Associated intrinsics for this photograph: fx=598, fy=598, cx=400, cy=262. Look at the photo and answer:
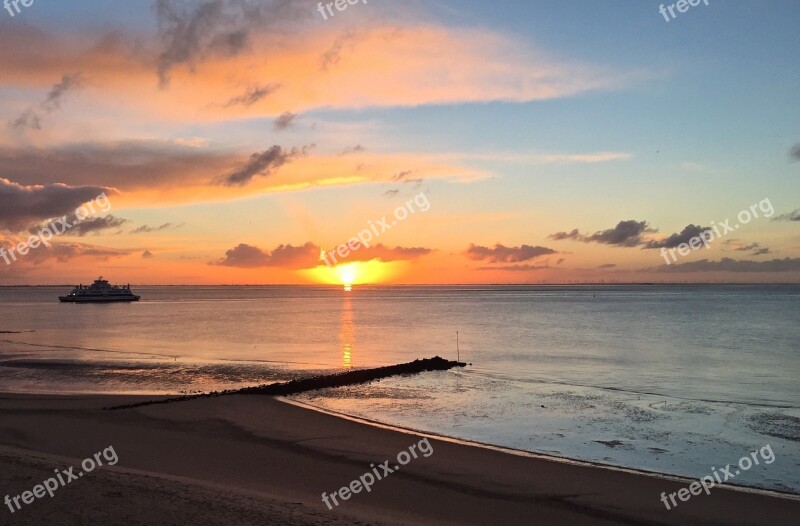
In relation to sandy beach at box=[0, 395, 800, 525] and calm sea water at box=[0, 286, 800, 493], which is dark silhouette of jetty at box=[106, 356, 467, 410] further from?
sandy beach at box=[0, 395, 800, 525]

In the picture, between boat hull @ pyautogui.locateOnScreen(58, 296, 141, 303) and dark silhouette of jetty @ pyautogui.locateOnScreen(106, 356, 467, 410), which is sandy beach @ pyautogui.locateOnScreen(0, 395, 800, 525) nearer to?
dark silhouette of jetty @ pyautogui.locateOnScreen(106, 356, 467, 410)

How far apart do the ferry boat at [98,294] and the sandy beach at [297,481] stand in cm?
16464

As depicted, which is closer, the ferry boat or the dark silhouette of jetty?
the dark silhouette of jetty

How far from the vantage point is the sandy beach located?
36.3 ft

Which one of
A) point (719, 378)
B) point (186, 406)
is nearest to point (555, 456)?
point (186, 406)

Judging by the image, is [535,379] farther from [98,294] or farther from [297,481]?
[98,294]

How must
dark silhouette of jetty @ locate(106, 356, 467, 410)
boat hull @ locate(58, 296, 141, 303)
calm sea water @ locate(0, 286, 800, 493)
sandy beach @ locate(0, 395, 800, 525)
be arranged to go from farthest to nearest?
1. boat hull @ locate(58, 296, 141, 303)
2. dark silhouette of jetty @ locate(106, 356, 467, 410)
3. calm sea water @ locate(0, 286, 800, 493)
4. sandy beach @ locate(0, 395, 800, 525)

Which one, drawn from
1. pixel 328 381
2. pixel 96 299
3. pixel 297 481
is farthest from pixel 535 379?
pixel 96 299

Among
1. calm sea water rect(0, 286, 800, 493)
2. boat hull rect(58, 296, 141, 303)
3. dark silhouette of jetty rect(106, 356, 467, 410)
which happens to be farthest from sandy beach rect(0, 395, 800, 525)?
boat hull rect(58, 296, 141, 303)

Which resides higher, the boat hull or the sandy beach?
the boat hull

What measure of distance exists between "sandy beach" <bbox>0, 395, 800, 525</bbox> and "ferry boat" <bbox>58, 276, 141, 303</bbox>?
16464 centimetres

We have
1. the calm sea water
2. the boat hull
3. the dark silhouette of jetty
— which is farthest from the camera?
the boat hull

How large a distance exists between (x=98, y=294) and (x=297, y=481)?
17739 centimetres

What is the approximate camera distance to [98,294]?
170500 millimetres
